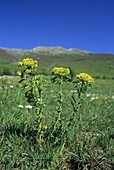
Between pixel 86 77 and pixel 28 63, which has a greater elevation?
pixel 28 63

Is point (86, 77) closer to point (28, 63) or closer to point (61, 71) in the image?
point (61, 71)

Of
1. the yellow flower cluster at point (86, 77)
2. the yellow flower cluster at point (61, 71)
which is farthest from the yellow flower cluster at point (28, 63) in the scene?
the yellow flower cluster at point (86, 77)

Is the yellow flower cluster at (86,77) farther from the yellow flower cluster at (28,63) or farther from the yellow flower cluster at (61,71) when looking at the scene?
the yellow flower cluster at (28,63)

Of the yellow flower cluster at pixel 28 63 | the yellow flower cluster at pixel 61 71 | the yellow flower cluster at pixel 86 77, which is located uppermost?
the yellow flower cluster at pixel 28 63

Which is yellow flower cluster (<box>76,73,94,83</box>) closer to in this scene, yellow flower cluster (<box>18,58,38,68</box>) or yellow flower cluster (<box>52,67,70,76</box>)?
yellow flower cluster (<box>52,67,70,76</box>)

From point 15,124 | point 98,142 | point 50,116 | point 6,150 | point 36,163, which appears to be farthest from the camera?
point 50,116

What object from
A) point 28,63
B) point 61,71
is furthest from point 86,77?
point 28,63

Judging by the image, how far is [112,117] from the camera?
5.76m

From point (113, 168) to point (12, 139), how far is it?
127 centimetres

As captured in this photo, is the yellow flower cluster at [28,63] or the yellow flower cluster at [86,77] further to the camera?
the yellow flower cluster at [86,77]

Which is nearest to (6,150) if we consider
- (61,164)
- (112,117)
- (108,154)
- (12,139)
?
(12,139)

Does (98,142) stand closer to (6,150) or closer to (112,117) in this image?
(6,150)

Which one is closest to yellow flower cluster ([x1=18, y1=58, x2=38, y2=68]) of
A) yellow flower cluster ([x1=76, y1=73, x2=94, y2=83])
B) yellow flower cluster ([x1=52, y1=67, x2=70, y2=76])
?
yellow flower cluster ([x1=52, y1=67, x2=70, y2=76])

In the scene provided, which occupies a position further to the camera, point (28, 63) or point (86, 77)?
point (86, 77)
